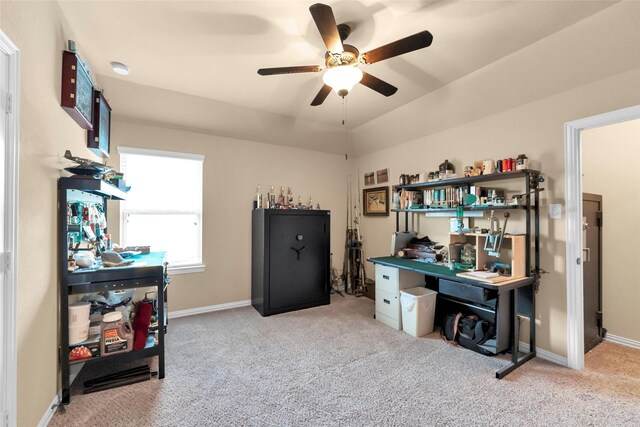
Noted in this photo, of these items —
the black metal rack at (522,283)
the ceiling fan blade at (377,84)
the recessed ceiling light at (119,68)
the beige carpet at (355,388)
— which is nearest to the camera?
the beige carpet at (355,388)

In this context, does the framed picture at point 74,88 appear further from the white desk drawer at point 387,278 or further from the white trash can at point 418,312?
the white trash can at point 418,312

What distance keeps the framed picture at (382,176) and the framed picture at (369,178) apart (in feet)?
0.30

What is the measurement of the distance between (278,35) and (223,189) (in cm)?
221

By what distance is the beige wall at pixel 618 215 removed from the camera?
2.64m

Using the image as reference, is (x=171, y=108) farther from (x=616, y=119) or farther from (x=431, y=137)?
(x=616, y=119)

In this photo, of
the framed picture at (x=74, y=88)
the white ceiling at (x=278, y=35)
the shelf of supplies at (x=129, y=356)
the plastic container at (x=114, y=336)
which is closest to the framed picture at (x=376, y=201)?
the white ceiling at (x=278, y=35)

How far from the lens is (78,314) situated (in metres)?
1.88

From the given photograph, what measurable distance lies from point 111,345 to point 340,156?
12.8ft

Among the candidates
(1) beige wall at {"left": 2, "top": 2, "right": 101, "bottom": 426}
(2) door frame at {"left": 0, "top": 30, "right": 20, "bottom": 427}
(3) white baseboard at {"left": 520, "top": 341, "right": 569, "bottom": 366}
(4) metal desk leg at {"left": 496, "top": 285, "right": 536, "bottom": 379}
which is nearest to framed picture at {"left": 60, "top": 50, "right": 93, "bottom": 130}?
(1) beige wall at {"left": 2, "top": 2, "right": 101, "bottom": 426}

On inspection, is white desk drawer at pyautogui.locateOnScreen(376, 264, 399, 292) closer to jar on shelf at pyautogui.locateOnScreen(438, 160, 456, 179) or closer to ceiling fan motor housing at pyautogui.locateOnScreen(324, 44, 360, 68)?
jar on shelf at pyautogui.locateOnScreen(438, 160, 456, 179)

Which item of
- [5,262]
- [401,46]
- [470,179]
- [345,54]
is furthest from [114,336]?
[470,179]

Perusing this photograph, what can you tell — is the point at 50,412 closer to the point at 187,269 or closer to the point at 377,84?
the point at 187,269

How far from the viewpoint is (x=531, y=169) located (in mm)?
2475

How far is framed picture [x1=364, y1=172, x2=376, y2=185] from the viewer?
14.5ft
